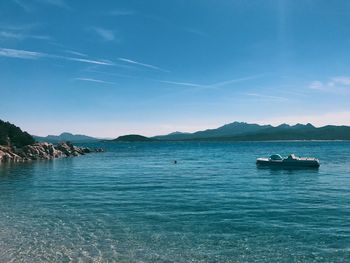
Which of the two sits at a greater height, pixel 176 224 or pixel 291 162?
pixel 291 162

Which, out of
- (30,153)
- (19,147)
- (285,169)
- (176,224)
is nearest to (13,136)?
(19,147)

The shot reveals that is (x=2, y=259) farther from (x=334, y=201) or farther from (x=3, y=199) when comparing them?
(x=334, y=201)

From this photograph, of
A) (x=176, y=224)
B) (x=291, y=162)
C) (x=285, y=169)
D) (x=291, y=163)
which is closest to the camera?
(x=176, y=224)

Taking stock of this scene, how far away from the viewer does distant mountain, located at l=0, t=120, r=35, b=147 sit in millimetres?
99613

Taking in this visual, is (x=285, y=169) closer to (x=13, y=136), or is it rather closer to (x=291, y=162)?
(x=291, y=162)

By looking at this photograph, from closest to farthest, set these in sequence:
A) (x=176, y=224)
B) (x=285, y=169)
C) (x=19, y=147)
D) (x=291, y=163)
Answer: (x=176, y=224) < (x=285, y=169) < (x=291, y=163) < (x=19, y=147)

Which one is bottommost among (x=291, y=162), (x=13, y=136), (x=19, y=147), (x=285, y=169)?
(x=285, y=169)

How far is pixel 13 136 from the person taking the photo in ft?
344

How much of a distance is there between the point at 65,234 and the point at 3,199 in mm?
16529

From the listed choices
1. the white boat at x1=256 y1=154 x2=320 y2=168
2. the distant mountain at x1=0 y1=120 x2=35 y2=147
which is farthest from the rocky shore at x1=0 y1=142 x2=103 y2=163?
the white boat at x1=256 y1=154 x2=320 y2=168

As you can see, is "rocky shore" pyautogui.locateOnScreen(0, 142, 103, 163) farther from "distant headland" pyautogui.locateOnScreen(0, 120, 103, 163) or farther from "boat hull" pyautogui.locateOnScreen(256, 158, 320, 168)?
"boat hull" pyautogui.locateOnScreen(256, 158, 320, 168)

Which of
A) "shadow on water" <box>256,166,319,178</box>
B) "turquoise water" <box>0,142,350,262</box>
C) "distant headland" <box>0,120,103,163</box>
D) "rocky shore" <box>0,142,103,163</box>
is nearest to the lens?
"turquoise water" <box>0,142,350,262</box>

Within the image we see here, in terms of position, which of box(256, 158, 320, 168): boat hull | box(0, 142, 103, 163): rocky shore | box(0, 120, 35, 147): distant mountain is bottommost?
box(256, 158, 320, 168): boat hull

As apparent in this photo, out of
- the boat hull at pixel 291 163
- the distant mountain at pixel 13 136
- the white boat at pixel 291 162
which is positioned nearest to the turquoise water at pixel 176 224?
the boat hull at pixel 291 163
